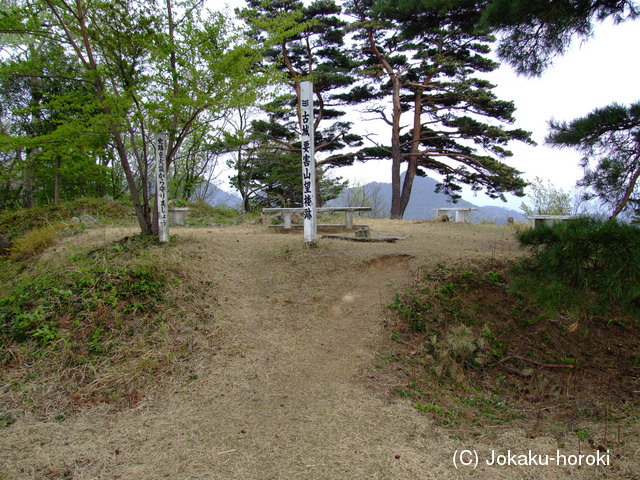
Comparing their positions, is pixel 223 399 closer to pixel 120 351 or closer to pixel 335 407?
pixel 335 407

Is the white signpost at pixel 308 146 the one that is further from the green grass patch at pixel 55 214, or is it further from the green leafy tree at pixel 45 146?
the green grass patch at pixel 55 214

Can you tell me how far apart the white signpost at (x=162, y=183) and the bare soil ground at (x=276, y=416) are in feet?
2.64

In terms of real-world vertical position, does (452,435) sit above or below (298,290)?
below

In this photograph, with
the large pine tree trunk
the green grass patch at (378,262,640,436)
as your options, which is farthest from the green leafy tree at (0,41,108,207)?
the large pine tree trunk

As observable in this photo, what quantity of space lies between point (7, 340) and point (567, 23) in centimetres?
611

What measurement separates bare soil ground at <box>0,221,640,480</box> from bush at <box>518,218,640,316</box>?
2.86ft

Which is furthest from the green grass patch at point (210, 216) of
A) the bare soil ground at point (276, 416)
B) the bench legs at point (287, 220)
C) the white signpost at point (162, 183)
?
the bare soil ground at point (276, 416)

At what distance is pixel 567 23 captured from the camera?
3949 millimetres

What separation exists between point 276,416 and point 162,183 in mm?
3699

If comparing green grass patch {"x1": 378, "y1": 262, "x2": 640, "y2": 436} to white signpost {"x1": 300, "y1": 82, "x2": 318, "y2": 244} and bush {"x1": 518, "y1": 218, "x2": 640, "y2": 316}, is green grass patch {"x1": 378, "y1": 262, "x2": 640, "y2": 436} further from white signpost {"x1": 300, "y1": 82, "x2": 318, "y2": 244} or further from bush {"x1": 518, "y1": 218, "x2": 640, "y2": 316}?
white signpost {"x1": 300, "y1": 82, "x2": 318, "y2": 244}

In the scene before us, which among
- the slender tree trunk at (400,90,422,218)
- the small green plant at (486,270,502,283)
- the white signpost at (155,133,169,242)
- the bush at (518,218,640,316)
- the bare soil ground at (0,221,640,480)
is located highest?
the slender tree trunk at (400,90,422,218)

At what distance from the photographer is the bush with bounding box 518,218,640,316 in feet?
6.89

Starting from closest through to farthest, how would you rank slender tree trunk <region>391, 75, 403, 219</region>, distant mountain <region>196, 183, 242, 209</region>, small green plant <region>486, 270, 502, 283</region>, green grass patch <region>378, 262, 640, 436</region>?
A: green grass patch <region>378, 262, 640, 436</region>
small green plant <region>486, 270, 502, 283</region>
slender tree trunk <region>391, 75, 403, 219</region>
distant mountain <region>196, 183, 242, 209</region>

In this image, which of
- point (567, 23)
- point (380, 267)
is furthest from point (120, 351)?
point (567, 23)
